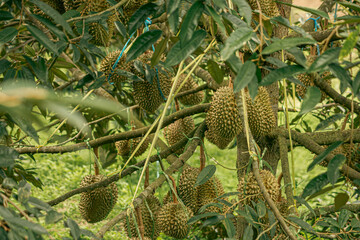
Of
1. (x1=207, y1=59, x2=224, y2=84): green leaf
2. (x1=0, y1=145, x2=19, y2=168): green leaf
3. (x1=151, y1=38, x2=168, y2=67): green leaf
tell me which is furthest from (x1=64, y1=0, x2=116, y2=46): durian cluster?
(x1=0, y1=145, x2=19, y2=168): green leaf

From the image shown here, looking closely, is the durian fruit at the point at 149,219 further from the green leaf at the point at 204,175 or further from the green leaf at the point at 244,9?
the green leaf at the point at 244,9

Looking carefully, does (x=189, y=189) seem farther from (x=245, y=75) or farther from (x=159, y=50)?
(x=245, y=75)

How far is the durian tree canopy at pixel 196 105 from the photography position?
516mm

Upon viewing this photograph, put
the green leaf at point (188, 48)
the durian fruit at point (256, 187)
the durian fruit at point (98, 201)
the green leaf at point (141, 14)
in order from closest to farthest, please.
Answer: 1. the green leaf at point (188, 48)
2. the green leaf at point (141, 14)
3. the durian fruit at point (256, 187)
4. the durian fruit at point (98, 201)

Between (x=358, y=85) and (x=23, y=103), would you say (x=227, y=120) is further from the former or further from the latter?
(x=23, y=103)

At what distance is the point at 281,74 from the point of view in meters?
0.53

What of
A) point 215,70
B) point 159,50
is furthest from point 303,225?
point 159,50

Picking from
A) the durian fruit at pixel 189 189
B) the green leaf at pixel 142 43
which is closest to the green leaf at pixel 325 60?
the green leaf at pixel 142 43

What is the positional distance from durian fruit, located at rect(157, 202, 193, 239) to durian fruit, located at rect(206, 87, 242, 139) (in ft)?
0.89

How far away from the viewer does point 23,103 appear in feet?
0.66

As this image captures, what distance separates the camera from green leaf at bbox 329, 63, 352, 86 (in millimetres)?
518

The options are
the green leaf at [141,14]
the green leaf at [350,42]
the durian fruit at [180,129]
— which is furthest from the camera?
the durian fruit at [180,129]

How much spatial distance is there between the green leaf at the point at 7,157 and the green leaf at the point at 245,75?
0.32m

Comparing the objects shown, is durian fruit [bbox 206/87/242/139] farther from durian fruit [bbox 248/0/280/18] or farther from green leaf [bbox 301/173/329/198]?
green leaf [bbox 301/173/329/198]
